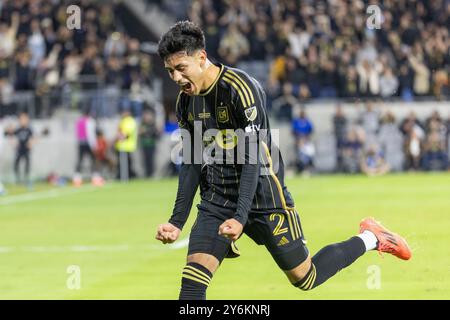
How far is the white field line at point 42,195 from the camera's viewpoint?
22970mm

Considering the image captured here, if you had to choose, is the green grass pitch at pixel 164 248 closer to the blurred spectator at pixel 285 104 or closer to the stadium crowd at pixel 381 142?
the stadium crowd at pixel 381 142

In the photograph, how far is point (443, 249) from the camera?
41.9 ft

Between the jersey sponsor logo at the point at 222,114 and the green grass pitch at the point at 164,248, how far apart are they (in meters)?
2.88

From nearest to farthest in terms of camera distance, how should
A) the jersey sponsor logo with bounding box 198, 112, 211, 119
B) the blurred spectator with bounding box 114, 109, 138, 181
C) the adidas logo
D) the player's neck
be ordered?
the player's neck
the jersey sponsor logo with bounding box 198, 112, 211, 119
the adidas logo
the blurred spectator with bounding box 114, 109, 138, 181

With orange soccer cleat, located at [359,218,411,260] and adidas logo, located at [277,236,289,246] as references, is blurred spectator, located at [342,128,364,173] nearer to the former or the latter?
orange soccer cleat, located at [359,218,411,260]

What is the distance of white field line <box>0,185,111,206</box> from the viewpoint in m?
23.0

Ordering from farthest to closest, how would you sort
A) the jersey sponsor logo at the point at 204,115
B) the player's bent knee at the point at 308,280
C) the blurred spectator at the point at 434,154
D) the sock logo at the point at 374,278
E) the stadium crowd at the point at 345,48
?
1. the stadium crowd at the point at 345,48
2. the blurred spectator at the point at 434,154
3. the sock logo at the point at 374,278
4. the player's bent knee at the point at 308,280
5. the jersey sponsor logo at the point at 204,115

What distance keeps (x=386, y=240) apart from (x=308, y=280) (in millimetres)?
1321

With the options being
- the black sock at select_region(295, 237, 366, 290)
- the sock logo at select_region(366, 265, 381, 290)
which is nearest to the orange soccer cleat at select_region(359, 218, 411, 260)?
the black sock at select_region(295, 237, 366, 290)

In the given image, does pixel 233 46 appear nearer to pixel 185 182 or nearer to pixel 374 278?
pixel 374 278

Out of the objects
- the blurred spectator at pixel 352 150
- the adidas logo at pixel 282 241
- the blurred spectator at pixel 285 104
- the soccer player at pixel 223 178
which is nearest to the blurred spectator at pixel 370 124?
the blurred spectator at pixel 352 150

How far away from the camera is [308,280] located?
26.1 feet

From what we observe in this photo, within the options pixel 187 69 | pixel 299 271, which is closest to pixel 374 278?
pixel 299 271
